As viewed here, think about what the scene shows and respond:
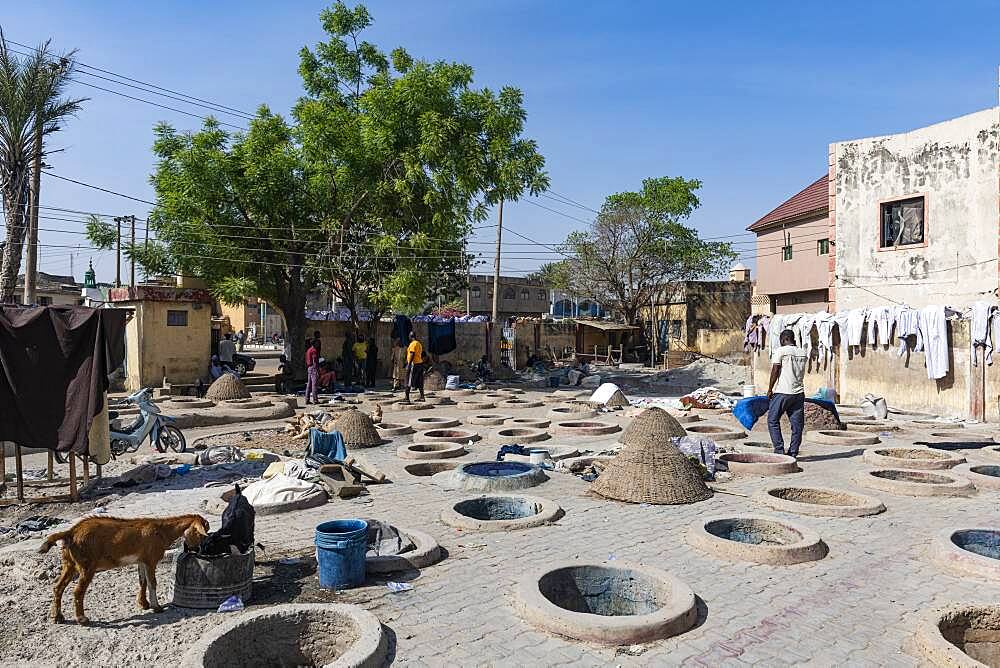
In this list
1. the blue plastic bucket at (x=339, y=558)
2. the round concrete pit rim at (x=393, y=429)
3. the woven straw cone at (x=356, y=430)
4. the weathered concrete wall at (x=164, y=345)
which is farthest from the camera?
the weathered concrete wall at (x=164, y=345)

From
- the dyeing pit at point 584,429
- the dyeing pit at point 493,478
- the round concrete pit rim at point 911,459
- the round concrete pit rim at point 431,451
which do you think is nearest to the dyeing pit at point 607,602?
the dyeing pit at point 493,478

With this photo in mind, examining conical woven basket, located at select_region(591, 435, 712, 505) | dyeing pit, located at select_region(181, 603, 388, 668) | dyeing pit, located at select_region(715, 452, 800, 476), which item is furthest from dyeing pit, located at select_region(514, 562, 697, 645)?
dyeing pit, located at select_region(715, 452, 800, 476)

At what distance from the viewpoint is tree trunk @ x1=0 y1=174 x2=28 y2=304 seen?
16.6 meters

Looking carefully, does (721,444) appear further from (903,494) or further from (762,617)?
(762,617)

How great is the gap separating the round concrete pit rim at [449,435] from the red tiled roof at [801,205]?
73.7 ft

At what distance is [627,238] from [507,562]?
1393 inches

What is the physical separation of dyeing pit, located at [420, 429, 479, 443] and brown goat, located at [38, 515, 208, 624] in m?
7.43

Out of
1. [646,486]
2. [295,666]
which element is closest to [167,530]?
[295,666]

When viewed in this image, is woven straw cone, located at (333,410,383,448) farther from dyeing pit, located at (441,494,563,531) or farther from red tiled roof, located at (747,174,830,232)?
red tiled roof, located at (747,174,830,232)

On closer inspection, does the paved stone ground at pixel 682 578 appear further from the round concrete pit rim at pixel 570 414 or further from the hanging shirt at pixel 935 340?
the hanging shirt at pixel 935 340

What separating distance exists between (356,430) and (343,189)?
40.7ft

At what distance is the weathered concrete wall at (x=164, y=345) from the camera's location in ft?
64.7

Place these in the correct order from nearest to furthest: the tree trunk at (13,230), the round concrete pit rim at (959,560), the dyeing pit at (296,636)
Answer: the dyeing pit at (296,636) → the round concrete pit rim at (959,560) → the tree trunk at (13,230)

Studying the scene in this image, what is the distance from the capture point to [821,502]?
830 cm
